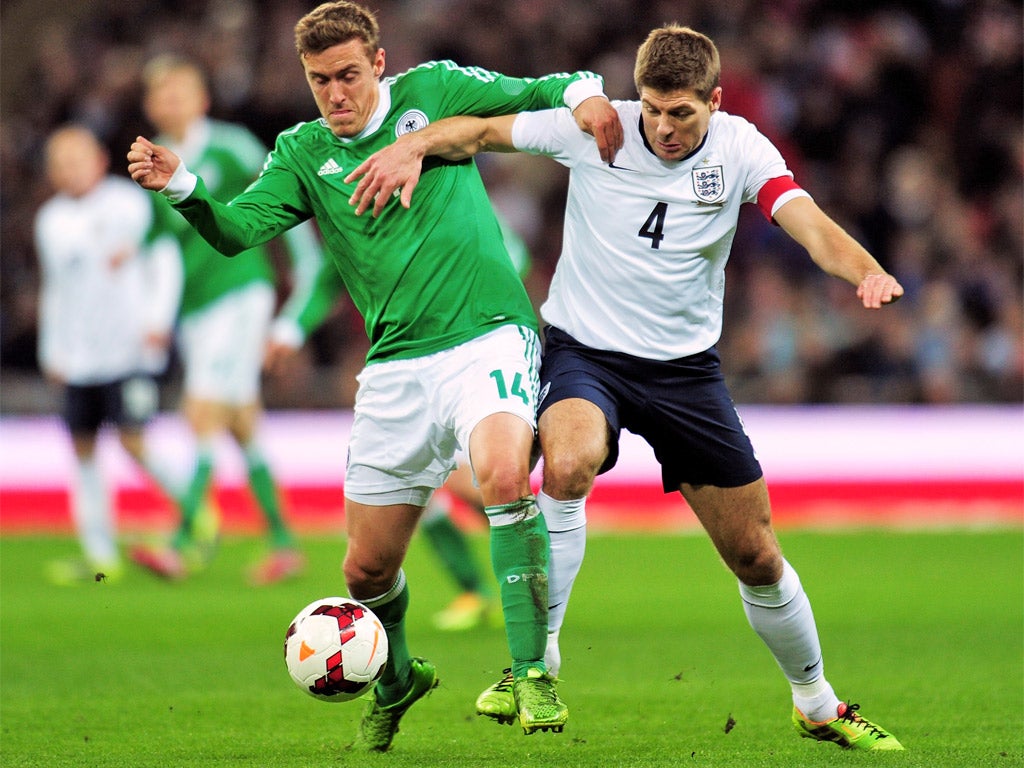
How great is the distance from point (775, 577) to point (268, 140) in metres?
10.9

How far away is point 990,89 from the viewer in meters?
14.9

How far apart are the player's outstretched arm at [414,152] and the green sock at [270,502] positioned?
4427 millimetres

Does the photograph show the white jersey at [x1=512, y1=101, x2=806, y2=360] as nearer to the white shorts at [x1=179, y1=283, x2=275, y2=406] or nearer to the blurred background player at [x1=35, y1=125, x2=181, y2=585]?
the white shorts at [x1=179, y1=283, x2=275, y2=406]

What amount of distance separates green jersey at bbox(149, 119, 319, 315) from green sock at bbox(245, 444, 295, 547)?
3.74 feet

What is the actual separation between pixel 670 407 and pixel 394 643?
3.91 feet

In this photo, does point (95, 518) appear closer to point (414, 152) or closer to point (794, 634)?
point (414, 152)

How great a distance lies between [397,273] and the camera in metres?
4.89

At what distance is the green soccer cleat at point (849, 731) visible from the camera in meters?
4.69

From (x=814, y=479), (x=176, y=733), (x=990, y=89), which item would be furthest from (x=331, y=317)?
(x=176, y=733)

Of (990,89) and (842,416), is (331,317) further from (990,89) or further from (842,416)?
(990,89)

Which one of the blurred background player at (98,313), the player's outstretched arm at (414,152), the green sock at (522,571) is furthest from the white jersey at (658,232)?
the blurred background player at (98,313)

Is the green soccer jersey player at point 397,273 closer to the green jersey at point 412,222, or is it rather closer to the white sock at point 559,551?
the green jersey at point 412,222

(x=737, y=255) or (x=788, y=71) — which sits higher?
(x=788, y=71)

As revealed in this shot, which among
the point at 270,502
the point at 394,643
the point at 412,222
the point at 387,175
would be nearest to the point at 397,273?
the point at 412,222
